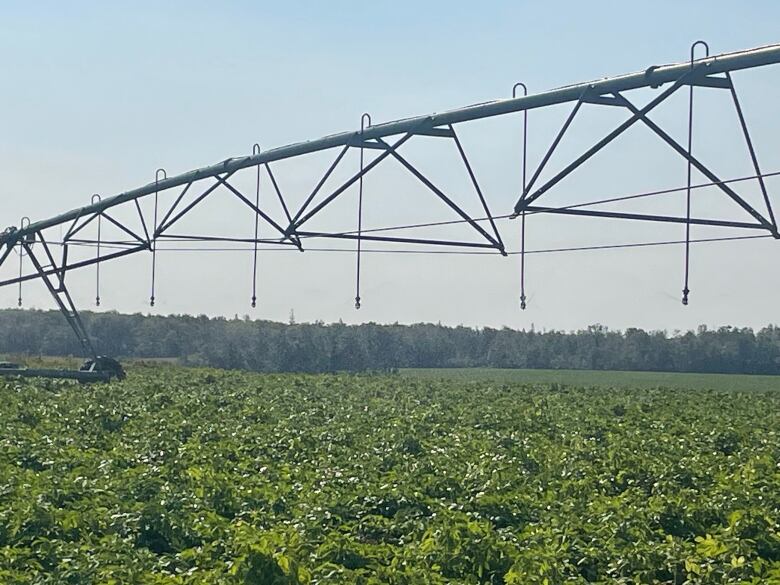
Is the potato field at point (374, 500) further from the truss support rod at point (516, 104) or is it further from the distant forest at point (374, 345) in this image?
the distant forest at point (374, 345)

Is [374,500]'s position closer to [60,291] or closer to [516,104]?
[516,104]

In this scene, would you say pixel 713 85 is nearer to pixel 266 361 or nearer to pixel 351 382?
pixel 351 382

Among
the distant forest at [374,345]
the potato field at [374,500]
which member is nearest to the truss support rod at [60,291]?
the potato field at [374,500]

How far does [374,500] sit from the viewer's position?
37.6ft

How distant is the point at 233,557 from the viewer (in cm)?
841

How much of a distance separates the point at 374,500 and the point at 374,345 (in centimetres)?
6451

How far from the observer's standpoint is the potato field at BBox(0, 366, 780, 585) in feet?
27.5

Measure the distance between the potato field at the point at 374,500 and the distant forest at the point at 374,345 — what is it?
163 feet

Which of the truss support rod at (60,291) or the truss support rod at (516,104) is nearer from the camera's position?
the truss support rod at (516,104)

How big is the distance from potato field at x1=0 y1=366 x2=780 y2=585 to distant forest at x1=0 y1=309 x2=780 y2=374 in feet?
163

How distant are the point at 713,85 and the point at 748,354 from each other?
64.3 m

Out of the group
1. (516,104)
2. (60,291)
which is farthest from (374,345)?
(516,104)

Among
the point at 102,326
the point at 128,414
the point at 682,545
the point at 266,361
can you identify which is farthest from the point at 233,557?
the point at 102,326

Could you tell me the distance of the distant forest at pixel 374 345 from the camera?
235ft
